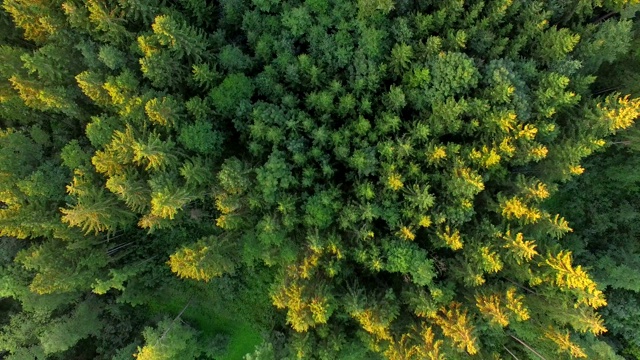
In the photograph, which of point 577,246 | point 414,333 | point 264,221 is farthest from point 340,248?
point 577,246

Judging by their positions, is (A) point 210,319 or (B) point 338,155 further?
(A) point 210,319

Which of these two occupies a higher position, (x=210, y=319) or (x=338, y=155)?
(x=338, y=155)

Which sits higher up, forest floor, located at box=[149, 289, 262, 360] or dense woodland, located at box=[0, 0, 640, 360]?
dense woodland, located at box=[0, 0, 640, 360]

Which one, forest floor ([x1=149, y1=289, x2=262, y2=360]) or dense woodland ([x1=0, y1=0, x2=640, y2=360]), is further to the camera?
forest floor ([x1=149, y1=289, x2=262, y2=360])

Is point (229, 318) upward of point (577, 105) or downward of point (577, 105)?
downward

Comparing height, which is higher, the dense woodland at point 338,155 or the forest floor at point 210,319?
the dense woodland at point 338,155

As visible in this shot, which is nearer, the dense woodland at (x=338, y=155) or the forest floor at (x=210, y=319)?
the dense woodland at (x=338, y=155)

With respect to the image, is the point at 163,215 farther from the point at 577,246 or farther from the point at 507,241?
the point at 577,246

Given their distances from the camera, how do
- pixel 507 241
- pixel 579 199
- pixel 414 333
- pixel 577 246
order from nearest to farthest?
pixel 507 241
pixel 414 333
pixel 577 246
pixel 579 199
